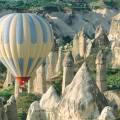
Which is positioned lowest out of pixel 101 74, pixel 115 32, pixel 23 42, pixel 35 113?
pixel 115 32

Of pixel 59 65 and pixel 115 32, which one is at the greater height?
pixel 115 32

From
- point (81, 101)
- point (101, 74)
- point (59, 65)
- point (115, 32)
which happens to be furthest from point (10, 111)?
point (115, 32)

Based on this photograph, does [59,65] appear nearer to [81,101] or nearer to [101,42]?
[101,42]

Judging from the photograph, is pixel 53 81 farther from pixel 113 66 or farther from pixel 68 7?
pixel 68 7

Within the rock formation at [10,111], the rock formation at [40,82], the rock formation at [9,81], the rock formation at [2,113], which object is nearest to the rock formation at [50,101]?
the rock formation at [10,111]

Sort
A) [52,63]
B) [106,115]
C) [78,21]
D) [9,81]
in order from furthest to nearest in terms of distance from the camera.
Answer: [78,21] < [52,63] < [9,81] < [106,115]

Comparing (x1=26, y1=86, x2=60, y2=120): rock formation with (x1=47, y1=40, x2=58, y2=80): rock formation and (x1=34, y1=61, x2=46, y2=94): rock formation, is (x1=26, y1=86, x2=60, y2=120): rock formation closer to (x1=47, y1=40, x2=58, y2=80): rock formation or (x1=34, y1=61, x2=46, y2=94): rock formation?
(x1=34, y1=61, x2=46, y2=94): rock formation

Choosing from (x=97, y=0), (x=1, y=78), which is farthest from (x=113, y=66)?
(x=97, y=0)
